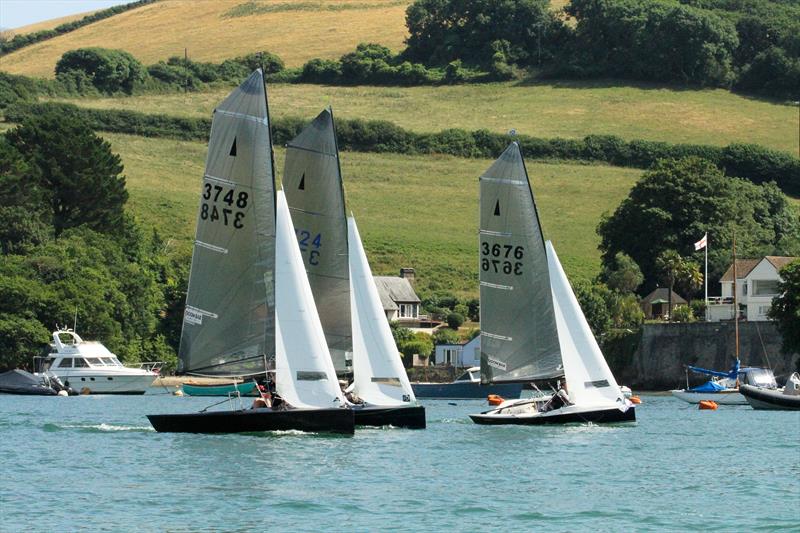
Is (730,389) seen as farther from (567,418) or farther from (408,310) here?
(408,310)

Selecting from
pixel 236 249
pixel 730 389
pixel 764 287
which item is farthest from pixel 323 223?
pixel 764 287

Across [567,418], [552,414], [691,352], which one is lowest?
[691,352]

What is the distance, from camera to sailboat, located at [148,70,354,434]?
48.6 meters

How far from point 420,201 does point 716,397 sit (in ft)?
273

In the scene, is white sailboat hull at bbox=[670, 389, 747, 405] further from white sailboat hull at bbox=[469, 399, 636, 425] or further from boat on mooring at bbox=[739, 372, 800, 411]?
white sailboat hull at bbox=[469, 399, 636, 425]

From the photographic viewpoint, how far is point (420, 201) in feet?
557

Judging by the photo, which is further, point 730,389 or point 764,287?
point 764,287

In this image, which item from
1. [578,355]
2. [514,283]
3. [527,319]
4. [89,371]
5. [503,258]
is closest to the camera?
[578,355]

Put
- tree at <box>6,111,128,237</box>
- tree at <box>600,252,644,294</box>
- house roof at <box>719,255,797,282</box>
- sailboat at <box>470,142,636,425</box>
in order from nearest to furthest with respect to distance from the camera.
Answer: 1. sailboat at <box>470,142,636,425</box>
2. house roof at <box>719,255,797,282</box>
3. tree at <box>600,252,644,294</box>
4. tree at <box>6,111,128,237</box>

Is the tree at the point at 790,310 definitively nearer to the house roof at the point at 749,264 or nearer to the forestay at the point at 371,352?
the house roof at the point at 749,264

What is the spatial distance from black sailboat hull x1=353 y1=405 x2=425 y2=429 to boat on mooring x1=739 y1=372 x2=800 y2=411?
29.1 m

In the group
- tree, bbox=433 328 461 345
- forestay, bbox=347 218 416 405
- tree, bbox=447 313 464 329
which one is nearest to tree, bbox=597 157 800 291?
tree, bbox=447 313 464 329

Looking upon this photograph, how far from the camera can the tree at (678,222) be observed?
133000mm

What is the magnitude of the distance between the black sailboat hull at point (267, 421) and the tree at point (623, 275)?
79539 mm
